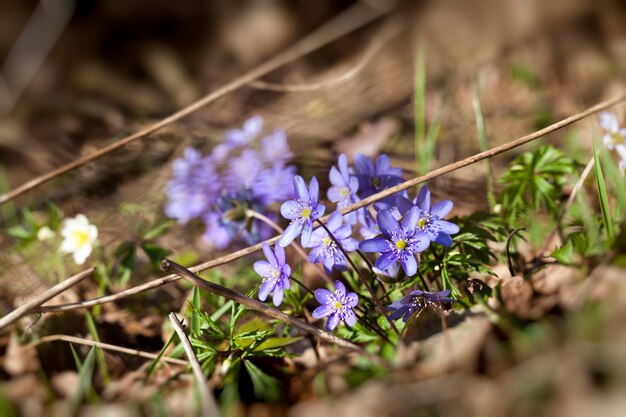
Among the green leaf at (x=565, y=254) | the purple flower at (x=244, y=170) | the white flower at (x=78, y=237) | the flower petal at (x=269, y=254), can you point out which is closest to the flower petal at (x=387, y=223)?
the flower petal at (x=269, y=254)

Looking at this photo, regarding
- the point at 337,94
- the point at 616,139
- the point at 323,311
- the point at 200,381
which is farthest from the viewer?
the point at 337,94

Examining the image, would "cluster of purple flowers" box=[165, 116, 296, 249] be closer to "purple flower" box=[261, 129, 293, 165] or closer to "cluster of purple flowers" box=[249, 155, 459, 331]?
"purple flower" box=[261, 129, 293, 165]

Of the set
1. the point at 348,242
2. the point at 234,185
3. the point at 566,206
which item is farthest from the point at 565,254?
the point at 234,185

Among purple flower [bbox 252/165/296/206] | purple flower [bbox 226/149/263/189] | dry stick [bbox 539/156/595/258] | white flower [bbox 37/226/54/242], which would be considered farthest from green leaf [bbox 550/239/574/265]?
white flower [bbox 37/226/54/242]

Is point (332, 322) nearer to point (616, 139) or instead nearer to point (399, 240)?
point (399, 240)

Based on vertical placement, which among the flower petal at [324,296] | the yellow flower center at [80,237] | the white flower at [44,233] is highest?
the white flower at [44,233]

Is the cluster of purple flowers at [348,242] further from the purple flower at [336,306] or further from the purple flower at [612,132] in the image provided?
the purple flower at [612,132]

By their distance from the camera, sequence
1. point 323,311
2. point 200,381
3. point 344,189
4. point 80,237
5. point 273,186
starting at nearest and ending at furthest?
1. point 200,381
2. point 323,311
3. point 344,189
4. point 273,186
5. point 80,237

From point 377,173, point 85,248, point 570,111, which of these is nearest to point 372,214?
point 377,173
